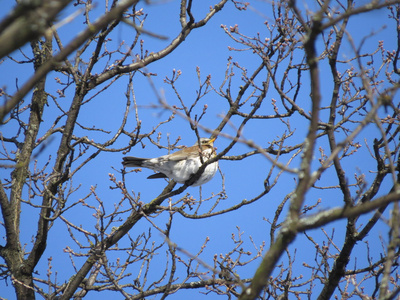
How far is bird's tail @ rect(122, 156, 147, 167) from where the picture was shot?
691 cm

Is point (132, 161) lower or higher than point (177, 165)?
lower

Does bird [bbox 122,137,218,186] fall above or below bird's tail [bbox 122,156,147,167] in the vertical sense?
above

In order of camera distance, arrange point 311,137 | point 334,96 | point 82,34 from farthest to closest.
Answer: point 334,96 < point 311,137 < point 82,34

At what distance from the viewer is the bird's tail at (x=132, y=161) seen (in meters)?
6.91

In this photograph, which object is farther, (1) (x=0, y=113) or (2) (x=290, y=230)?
(2) (x=290, y=230)

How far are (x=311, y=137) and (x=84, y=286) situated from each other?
17.0ft

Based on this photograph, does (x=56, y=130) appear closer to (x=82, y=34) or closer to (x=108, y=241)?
(x=108, y=241)

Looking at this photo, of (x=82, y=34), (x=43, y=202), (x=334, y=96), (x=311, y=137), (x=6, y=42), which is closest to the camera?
(x=6, y=42)

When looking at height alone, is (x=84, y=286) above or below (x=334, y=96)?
below

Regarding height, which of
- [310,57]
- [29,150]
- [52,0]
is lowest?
[52,0]

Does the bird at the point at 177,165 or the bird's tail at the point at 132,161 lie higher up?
the bird at the point at 177,165

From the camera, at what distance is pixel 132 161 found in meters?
6.99

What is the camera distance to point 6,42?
1.55 m

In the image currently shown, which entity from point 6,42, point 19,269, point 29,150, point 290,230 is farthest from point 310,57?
point 29,150
